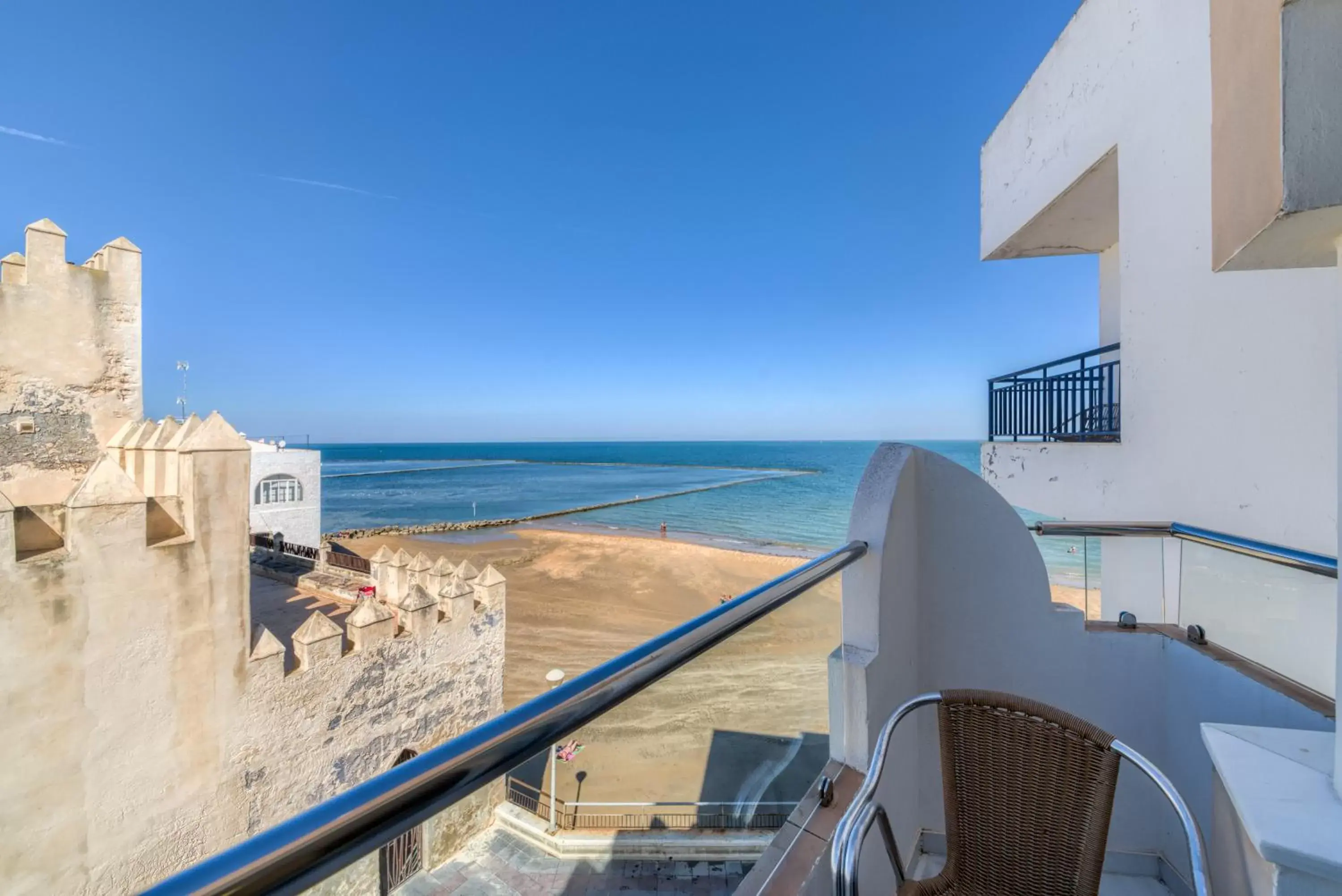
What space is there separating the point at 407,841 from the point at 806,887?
119 centimetres

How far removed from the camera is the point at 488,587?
7727 millimetres

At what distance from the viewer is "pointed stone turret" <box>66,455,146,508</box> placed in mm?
4676

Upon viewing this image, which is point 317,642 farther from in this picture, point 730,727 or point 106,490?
point 730,727

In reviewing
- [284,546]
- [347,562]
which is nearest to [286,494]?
[284,546]

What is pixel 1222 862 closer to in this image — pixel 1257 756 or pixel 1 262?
pixel 1257 756

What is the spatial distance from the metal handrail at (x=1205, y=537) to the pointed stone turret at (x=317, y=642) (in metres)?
6.44

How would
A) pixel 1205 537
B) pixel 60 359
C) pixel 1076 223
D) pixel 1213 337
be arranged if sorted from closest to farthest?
pixel 1205 537
pixel 1213 337
pixel 1076 223
pixel 60 359

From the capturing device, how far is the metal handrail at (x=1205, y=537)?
2.32 metres

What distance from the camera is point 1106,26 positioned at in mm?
4695

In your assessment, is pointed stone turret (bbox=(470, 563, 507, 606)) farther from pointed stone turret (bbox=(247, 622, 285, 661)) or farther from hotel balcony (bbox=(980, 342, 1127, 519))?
hotel balcony (bbox=(980, 342, 1127, 519))

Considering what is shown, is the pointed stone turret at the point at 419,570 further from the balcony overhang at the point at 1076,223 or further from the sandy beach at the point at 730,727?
the balcony overhang at the point at 1076,223

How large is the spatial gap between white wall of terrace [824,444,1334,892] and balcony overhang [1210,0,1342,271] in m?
1.18

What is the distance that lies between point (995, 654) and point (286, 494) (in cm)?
1994

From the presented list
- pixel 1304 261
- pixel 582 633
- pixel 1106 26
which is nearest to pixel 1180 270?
pixel 1106 26
